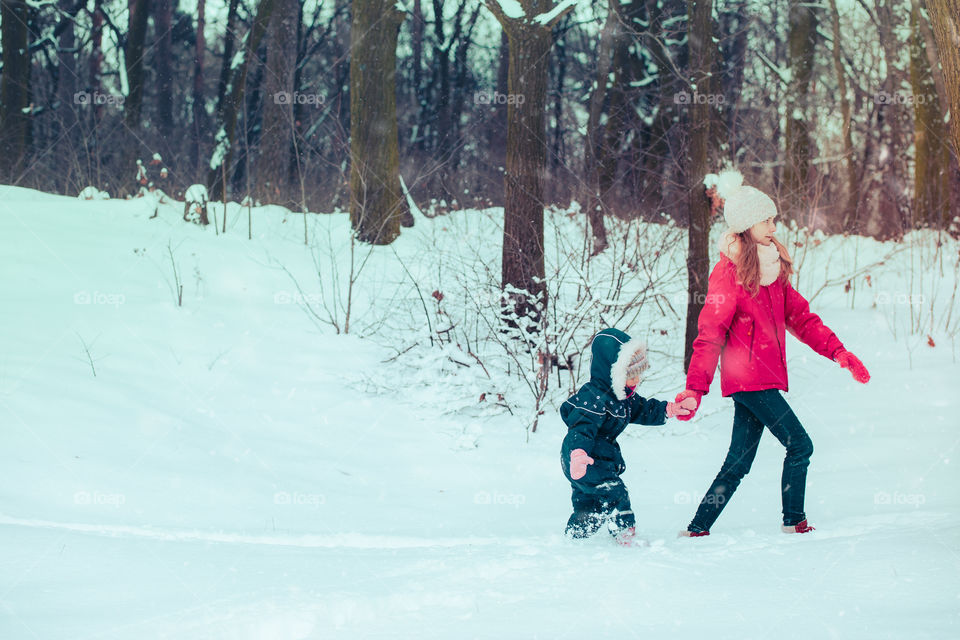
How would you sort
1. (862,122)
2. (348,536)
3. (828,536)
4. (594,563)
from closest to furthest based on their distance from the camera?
(594,563) → (828,536) → (348,536) → (862,122)

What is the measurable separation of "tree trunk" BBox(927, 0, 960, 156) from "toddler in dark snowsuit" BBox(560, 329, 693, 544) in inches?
66.9

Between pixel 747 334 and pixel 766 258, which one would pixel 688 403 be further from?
pixel 766 258

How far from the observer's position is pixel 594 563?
285 cm

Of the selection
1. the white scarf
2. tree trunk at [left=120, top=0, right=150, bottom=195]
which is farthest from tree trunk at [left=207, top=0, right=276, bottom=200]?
the white scarf

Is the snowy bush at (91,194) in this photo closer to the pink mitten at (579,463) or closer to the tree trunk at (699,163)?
the tree trunk at (699,163)

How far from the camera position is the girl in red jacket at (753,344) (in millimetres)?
3439

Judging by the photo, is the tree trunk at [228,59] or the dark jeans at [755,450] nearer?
the dark jeans at [755,450]

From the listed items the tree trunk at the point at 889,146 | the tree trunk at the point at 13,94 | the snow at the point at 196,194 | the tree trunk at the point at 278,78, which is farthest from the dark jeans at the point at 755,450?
the tree trunk at the point at 13,94

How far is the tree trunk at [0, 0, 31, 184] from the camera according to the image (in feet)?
44.3

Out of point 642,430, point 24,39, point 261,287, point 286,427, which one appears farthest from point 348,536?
point 24,39

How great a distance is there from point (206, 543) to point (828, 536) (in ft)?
8.53

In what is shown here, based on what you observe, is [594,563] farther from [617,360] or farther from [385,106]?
[385,106]

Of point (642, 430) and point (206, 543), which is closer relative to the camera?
point (206, 543)

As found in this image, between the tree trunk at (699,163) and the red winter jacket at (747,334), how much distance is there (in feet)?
10.0
